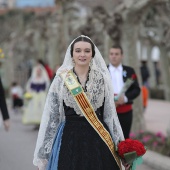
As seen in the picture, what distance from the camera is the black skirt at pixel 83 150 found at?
4.11 m

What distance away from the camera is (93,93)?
14.1ft

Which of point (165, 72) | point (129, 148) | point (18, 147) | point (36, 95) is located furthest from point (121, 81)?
point (165, 72)

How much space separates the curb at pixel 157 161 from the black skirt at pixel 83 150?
9.79 ft

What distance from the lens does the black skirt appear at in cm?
411

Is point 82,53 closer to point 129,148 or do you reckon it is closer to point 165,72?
point 129,148

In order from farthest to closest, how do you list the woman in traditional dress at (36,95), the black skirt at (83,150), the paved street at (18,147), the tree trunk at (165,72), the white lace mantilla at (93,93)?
the tree trunk at (165,72) < the woman in traditional dress at (36,95) < the paved street at (18,147) < the white lace mantilla at (93,93) < the black skirt at (83,150)

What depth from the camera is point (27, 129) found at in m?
12.4

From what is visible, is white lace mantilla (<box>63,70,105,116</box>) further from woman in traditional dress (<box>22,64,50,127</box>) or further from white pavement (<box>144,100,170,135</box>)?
woman in traditional dress (<box>22,64,50,127</box>)

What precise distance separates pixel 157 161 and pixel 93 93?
11.2 ft

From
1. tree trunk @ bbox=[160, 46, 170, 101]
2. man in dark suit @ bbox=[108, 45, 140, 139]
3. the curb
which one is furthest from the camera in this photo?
tree trunk @ bbox=[160, 46, 170, 101]

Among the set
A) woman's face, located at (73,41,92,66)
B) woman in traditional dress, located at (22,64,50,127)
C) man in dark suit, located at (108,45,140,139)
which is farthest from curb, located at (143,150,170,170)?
woman in traditional dress, located at (22,64,50,127)

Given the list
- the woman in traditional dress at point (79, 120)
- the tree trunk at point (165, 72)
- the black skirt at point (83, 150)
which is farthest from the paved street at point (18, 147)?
the tree trunk at point (165, 72)

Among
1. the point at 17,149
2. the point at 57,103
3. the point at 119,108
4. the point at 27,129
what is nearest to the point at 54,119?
the point at 57,103

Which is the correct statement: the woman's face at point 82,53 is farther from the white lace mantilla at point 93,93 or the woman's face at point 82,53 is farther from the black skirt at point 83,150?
the black skirt at point 83,150
